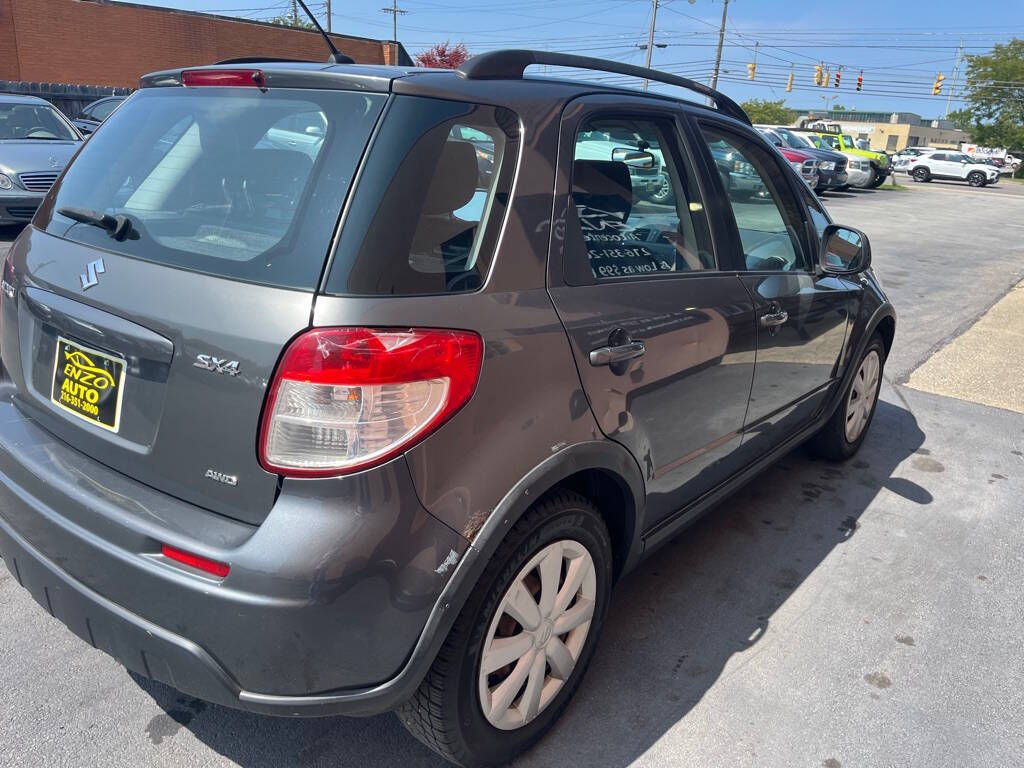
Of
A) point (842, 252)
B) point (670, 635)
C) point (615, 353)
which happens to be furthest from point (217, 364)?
point (842, 252)

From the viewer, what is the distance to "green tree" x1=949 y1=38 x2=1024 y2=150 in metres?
66.8

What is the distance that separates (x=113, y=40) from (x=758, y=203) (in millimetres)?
31933

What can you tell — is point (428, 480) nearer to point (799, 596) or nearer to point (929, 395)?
point (799, 596)

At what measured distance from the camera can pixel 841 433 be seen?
4145mm

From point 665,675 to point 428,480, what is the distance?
134 cm

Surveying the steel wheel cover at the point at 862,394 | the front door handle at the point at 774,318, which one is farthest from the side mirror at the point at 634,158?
the steel wheel cover at the point at 862,394

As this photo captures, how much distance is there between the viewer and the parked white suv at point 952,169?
40.9 meters

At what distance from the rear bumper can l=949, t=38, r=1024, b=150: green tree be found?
80546mm

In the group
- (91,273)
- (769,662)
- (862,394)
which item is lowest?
(769,662)

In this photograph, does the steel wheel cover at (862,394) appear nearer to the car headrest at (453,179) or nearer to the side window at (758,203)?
the side window at (758,203)

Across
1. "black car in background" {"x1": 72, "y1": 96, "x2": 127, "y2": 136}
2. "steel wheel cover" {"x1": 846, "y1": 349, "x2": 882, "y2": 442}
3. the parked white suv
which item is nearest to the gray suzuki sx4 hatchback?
Answer: "steel wheel cover" {"x1": 846, "y1": 349, "x2": 882, "y2": 442}

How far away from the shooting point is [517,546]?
1.93m

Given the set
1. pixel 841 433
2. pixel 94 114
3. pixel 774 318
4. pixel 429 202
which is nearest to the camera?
pixel 429 202

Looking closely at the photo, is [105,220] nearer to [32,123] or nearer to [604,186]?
[604,186]
